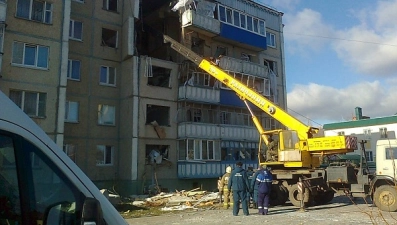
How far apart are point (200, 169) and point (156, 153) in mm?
3342

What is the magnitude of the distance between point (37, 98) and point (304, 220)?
1537 centimetres

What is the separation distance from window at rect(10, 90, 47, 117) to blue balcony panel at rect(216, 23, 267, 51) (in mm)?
14084

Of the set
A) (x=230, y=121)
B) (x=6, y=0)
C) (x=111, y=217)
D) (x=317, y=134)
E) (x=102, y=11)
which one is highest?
(x=102, y=11)

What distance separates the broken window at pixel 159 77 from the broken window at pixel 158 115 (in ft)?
5.77

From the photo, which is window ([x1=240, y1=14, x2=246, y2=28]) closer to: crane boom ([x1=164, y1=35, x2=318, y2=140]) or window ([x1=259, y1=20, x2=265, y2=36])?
window ([x1=259, y1=20, x2=265, y2=36])

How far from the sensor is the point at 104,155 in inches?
963

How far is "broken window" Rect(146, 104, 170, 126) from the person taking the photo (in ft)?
85.8

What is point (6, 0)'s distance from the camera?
19734 millimetres

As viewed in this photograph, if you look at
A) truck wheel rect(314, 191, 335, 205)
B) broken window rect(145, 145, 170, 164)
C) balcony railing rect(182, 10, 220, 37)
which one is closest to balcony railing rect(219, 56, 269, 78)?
balcony railing rect(182, 10, 220, 37)

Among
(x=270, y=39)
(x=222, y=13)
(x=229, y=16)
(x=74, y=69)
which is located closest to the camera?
(x=74, y=69)

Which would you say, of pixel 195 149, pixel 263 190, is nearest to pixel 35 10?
pixel 195 149

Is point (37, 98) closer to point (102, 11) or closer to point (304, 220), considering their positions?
point (102, 11)

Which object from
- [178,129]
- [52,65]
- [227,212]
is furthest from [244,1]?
[227,212]

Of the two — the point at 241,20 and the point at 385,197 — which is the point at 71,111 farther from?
the point at 385,197
